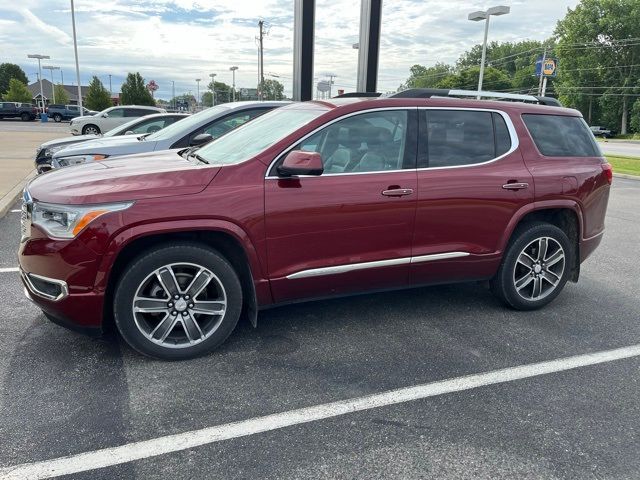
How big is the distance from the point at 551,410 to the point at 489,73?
96.4 meters

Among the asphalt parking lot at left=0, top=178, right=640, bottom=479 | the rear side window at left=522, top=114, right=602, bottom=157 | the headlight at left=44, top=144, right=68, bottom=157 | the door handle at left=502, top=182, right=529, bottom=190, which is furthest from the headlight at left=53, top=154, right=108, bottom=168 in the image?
the rear side window at left=522, top=114, right=602, bottom=157

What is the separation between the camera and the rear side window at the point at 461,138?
13.0 feet

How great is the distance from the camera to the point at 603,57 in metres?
65.4

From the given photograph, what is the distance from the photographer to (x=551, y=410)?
296cm

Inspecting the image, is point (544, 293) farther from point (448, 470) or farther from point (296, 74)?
point (296, 74)

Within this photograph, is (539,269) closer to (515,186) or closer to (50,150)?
(515,186)

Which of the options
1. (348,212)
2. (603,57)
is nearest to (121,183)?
(348,212)

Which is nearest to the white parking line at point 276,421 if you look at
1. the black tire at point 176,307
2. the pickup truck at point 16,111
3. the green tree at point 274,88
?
the black tire at point 176,307

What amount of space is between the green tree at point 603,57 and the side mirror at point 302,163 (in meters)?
72.5

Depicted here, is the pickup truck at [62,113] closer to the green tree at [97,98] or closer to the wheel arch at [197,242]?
the green tree at [97,98]

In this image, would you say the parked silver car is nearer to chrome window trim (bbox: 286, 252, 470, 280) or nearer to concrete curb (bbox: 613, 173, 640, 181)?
chrome window trim (bbox: 286, 252, 470, 280)

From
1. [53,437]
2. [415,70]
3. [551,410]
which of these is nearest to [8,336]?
[53,437]

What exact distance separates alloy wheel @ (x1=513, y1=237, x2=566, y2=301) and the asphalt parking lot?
8.4 inches

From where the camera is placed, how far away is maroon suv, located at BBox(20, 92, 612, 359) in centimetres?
316
